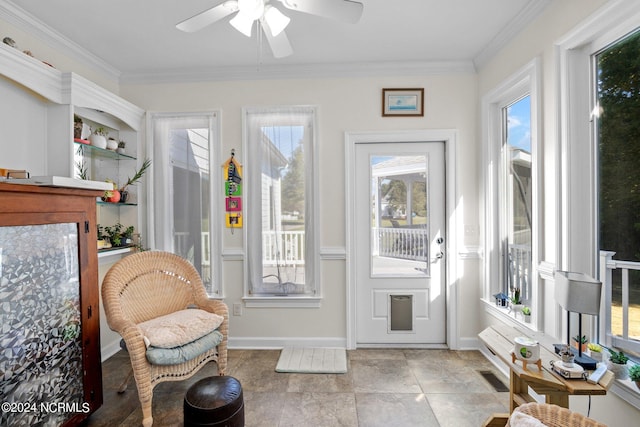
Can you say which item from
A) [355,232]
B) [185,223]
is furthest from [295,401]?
[185,223]

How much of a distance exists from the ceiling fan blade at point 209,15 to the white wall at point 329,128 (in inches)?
54.3

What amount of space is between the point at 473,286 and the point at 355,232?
49.2 inches

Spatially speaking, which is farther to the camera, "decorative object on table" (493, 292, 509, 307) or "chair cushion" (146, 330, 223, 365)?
"decorative object on table" (493, 292, 509, 307)

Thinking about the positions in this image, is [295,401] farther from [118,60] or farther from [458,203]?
[118,60]

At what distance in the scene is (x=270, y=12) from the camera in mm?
1592

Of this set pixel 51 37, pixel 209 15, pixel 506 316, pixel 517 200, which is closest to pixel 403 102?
pixel 517 200

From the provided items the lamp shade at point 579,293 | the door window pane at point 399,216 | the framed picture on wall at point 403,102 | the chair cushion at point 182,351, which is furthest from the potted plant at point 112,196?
the lamp shade at point 579,293

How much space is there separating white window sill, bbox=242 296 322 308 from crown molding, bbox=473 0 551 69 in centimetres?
269

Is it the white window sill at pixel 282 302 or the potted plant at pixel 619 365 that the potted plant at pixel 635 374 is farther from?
the white window sill at pixel 282 302

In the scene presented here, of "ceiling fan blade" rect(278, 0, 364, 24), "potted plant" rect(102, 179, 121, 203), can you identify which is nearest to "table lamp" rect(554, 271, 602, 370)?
"ceiling fan blade" rect(278, 0, 364, 24)

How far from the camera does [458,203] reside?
298cm

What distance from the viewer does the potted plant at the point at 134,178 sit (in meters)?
2.91

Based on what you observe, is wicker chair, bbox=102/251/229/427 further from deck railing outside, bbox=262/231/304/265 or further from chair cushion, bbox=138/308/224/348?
deck railing outside, bbox=262/231/304/265

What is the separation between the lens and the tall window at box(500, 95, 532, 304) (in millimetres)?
2410
